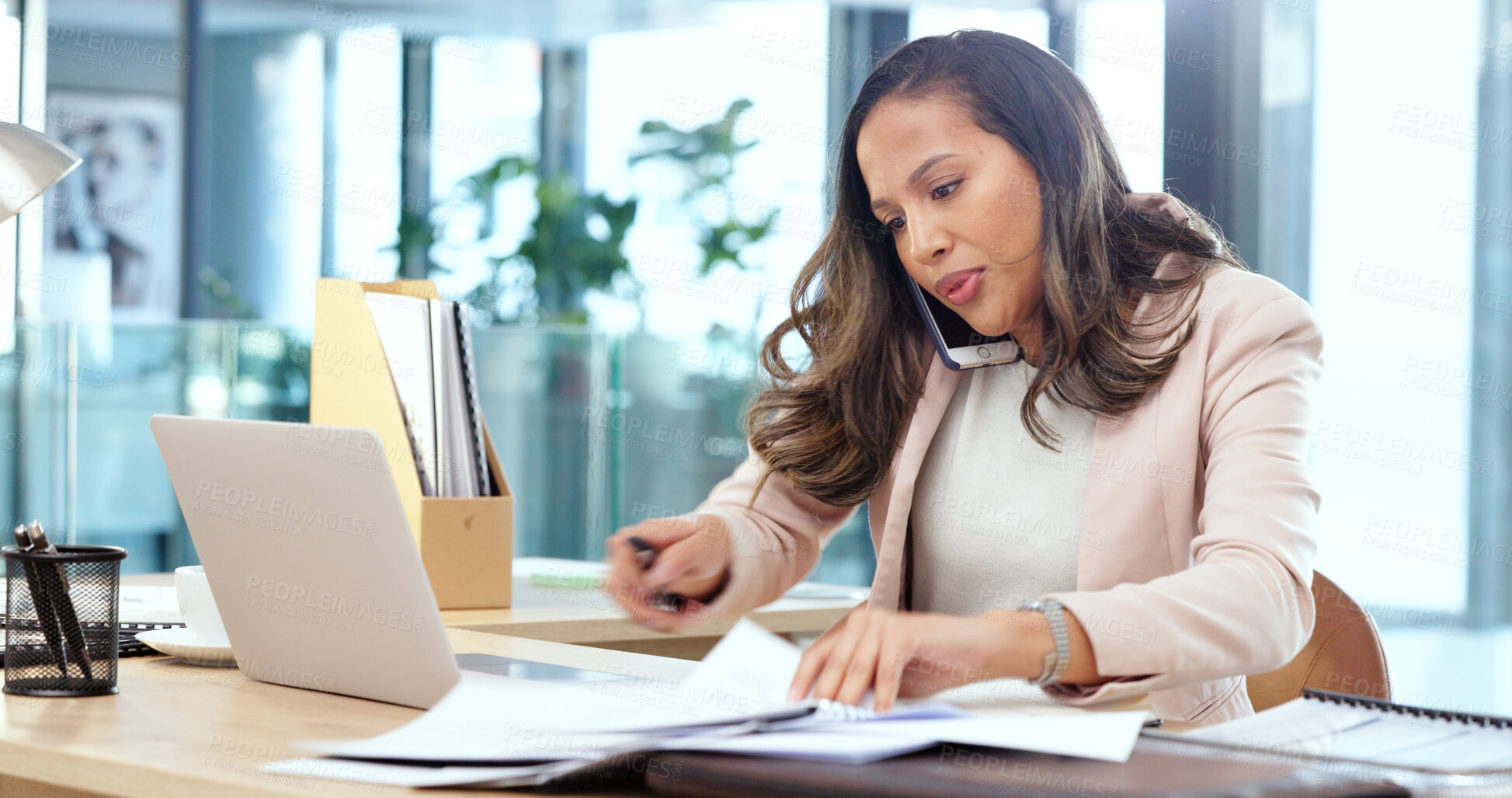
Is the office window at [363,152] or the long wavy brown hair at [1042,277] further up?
the office window at [363,152]

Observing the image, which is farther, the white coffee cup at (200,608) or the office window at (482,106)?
the office window at (482,106)

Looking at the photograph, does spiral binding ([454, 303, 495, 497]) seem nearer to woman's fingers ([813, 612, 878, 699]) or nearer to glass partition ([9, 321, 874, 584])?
woman's fingers ([813, 612, 878, 699])

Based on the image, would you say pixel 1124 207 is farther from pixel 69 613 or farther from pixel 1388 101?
pixel 1388 101

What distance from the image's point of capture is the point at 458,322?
67.5 inches

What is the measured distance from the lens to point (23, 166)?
154cm

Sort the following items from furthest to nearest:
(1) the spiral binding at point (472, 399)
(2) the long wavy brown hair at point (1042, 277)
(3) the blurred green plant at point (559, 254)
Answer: (3) the blurred green plant at point (559, 254), (1) the spiral binding at point (472, 399), (2) the long wavy brown hair at point (1042, 277)

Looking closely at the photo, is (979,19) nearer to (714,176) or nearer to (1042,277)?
(714,176)

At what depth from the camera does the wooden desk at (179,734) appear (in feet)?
2.65

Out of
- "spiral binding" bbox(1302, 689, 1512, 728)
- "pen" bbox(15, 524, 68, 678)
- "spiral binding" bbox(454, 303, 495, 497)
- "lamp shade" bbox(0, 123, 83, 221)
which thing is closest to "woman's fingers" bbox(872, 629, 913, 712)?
"spiral binding" bbox(1302, 689, 1512, 728)

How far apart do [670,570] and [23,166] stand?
2.84 ft

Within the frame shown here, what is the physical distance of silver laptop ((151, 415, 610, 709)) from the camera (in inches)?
39.3

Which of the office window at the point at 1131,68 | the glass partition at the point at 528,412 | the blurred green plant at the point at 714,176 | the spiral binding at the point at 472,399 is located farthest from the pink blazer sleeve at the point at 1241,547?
the blurred green plant at the point at 714,176

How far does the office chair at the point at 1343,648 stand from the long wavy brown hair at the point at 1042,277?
258 millimetres

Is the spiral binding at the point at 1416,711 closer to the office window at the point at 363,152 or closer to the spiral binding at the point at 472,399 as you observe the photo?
the spiral binding at the point at 472,399
